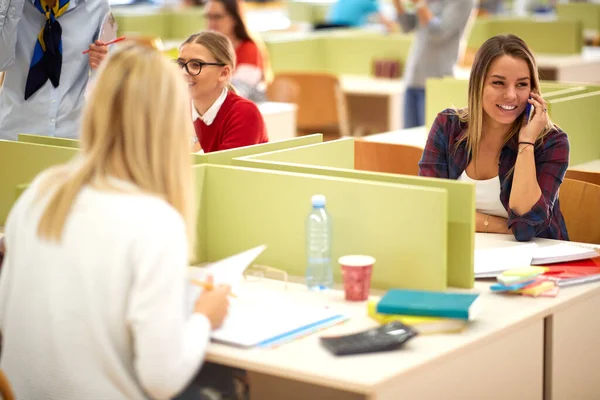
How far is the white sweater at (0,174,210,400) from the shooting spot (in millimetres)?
1746

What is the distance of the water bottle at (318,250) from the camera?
7.78 ft

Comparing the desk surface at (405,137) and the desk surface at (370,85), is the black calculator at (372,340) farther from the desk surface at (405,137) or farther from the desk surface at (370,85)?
the desk surface at (370,85)

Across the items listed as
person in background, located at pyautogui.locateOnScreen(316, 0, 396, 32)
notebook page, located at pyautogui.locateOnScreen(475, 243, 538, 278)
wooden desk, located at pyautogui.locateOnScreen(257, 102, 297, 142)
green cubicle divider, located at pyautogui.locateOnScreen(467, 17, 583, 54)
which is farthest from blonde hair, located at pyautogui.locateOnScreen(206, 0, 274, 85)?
person in background, located at pyautogui.locateOnScreen(316, 0, 396, 32)

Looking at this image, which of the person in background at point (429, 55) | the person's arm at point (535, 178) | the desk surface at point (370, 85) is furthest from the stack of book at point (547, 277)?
the desk surface at point (370, 85)

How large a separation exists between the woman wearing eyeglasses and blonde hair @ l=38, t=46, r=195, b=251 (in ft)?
4.45

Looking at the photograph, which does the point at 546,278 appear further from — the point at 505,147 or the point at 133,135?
the point at 133,135

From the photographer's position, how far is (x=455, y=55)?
5.88 m

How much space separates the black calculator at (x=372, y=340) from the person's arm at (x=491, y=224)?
3.01 ft

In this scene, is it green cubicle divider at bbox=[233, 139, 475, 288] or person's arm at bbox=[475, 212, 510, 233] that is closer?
green cubicle divider at bbox=[233, 139, 475, 288]

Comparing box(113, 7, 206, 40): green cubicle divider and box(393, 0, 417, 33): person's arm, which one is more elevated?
box(113, 7, 206, 40): green cubicle divider

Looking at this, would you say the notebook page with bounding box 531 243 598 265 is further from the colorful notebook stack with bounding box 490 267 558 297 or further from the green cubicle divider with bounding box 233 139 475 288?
the green cubicle divider with bounding box 233 139 475 288

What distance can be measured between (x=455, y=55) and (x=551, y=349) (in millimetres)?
3797

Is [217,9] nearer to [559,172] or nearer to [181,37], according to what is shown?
[559,172]

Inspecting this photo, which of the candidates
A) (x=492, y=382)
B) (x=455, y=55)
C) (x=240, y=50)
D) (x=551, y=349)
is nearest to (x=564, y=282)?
(x=551, y=349)
